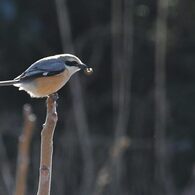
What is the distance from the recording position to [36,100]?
656 centimetres

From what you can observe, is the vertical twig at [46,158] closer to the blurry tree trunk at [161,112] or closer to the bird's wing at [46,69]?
the bird's wing at [46,69]

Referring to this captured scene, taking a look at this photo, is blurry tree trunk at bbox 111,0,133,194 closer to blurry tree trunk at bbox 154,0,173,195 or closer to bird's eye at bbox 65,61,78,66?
blurry tree trunk at bbox 154,0,173,195

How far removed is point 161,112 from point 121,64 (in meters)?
0.53

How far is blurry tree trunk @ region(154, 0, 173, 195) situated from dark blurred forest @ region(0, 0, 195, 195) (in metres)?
0.01

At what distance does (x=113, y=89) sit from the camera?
6.27 metres

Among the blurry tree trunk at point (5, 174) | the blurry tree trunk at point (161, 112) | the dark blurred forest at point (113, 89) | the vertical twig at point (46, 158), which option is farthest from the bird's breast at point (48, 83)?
the dark blurred forest at point (113, 89)

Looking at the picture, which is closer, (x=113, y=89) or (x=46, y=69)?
(x=46, y=69)

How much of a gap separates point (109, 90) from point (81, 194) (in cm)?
164

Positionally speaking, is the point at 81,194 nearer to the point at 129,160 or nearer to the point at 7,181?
the point at 7,181

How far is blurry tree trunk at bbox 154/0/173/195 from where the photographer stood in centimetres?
538

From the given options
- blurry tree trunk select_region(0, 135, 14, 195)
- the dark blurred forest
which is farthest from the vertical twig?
the dark blurred forest

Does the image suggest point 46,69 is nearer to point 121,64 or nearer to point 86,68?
point 86,68

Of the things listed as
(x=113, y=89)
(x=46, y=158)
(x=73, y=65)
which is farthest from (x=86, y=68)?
(x=113, y=89)

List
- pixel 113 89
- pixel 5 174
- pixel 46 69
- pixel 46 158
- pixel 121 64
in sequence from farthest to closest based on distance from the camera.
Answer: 1. pixel 113 89
2. pixel 121 64
3. pixel 5 174
4. pixel 46 69
5. pixel 46 158
